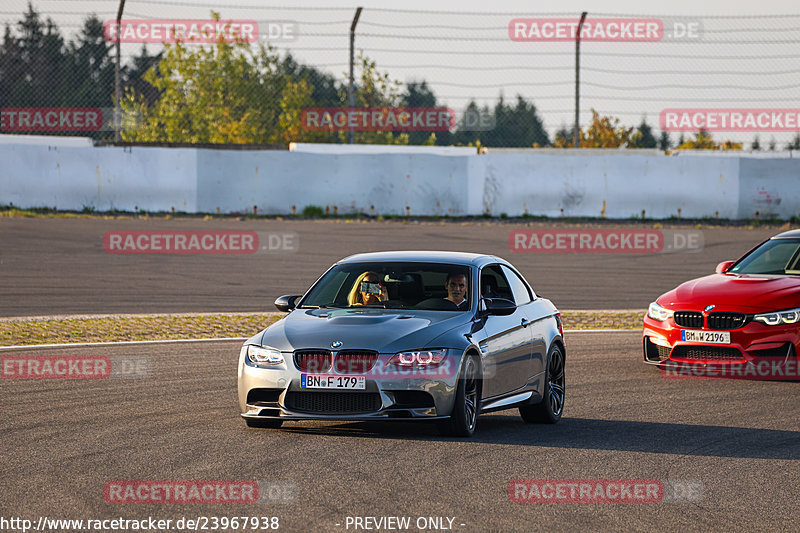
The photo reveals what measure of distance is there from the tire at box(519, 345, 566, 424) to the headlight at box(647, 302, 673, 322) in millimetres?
2587

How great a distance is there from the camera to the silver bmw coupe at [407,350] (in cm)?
879

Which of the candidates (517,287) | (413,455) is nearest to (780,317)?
(517,287)

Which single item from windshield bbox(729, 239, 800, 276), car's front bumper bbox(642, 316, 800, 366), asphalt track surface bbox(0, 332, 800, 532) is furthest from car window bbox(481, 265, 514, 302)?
windshield bbox(729, 239, 800, 276)

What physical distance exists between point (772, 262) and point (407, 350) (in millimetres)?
6785

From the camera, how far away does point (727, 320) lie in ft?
41.7

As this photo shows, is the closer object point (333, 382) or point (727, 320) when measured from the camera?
point (333, 382)

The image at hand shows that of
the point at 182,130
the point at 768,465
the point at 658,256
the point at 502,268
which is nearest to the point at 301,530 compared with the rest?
the point at 768,465

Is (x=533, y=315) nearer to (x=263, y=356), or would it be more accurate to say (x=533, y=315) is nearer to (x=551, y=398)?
(x=551, y=398)

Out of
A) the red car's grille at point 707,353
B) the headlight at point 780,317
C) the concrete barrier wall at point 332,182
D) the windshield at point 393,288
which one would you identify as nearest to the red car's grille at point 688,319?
the red car's grille at point 707,353

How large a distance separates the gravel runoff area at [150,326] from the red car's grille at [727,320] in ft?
15.1

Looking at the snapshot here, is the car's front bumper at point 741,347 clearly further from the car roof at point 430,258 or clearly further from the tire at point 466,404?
the tire at point 466,404

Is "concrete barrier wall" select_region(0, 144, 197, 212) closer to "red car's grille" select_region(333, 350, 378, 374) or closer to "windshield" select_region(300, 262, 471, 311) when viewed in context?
"windshield" select_region(300, 262, 471, 311)

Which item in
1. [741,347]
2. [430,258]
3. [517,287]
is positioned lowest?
[741,347]

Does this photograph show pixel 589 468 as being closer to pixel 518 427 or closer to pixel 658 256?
pixel 518 427
